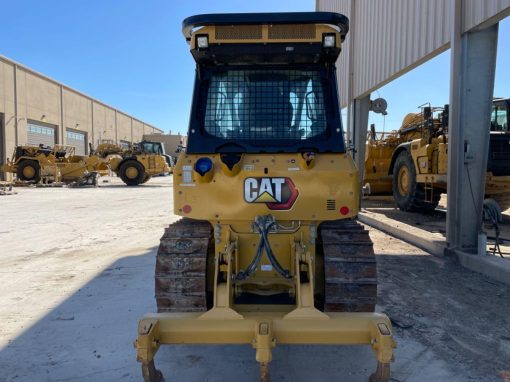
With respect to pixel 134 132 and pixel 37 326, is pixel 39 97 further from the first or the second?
pixel 37 326

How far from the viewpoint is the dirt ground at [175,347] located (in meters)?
3.41

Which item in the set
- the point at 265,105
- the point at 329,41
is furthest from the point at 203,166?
the point at 329,41

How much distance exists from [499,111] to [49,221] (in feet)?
38.0

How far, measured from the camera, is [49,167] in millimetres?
26422

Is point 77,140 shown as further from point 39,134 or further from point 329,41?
point 329,41

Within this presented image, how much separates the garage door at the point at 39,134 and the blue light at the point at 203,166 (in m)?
36.7

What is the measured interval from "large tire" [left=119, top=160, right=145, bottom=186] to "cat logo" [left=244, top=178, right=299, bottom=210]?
24720mm

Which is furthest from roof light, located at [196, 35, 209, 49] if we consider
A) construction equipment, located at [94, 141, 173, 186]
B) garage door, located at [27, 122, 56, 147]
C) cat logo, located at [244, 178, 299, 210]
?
garage door, located at [27, 122, 56, 147]

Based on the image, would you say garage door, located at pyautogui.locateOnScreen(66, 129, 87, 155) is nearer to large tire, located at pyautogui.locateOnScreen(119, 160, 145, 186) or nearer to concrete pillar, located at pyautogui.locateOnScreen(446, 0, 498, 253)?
large tire, located at pyautogui.locateOnScreen(119, 160, 145, 186)

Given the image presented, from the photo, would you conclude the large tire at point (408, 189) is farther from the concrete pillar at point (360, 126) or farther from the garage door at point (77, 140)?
the garage door at point (77, 140)

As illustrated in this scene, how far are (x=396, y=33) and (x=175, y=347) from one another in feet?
27.6

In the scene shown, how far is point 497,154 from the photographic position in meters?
9.84

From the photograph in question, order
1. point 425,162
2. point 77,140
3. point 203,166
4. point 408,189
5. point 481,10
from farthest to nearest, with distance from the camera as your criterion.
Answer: point 77,140
point 408,189
point 425,162
point 481,10
point 203,166

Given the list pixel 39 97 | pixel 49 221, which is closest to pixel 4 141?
pixel 39 97
